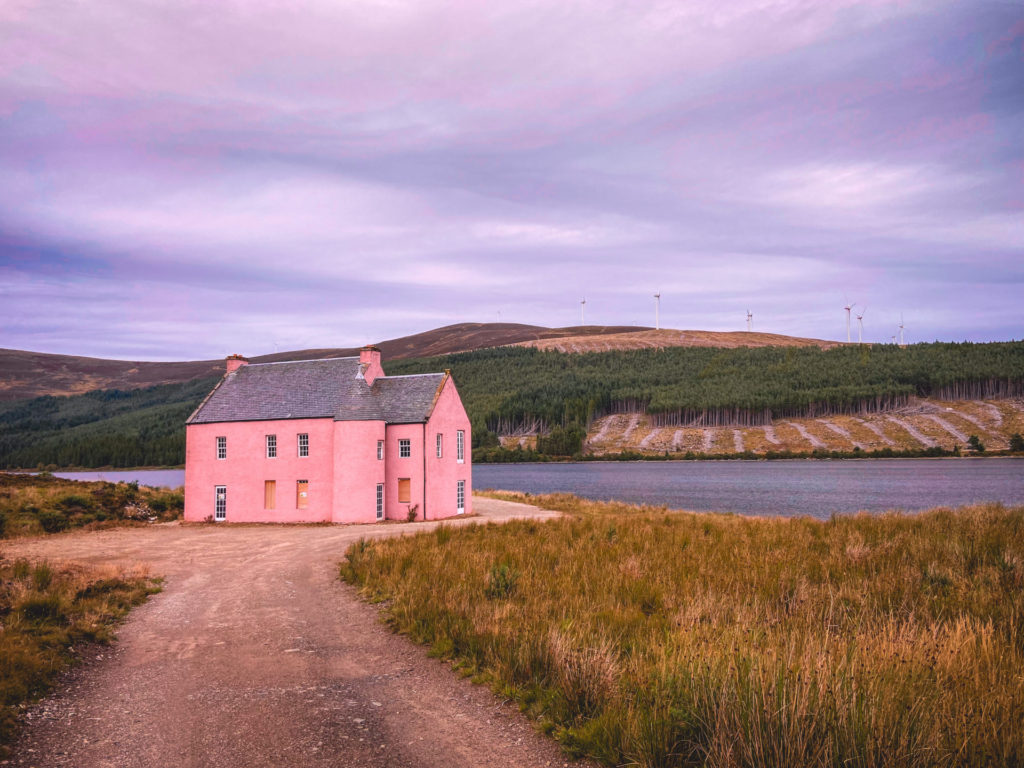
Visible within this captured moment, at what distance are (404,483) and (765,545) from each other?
83.6 ft

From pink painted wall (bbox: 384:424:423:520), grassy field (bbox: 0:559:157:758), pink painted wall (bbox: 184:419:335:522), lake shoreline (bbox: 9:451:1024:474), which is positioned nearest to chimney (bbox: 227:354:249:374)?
pink painted wall (bbox: 184:419:335:522)

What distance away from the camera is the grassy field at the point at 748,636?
5578mm

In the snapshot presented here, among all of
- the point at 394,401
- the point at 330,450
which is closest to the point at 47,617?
the point at 330,450

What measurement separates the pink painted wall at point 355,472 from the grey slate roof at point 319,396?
29.9 inches

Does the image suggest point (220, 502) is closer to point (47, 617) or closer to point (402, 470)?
point (402, 470)

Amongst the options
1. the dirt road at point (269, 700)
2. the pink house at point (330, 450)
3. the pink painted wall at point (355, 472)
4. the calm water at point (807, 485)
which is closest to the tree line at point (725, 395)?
the calm water at point (807, 485)

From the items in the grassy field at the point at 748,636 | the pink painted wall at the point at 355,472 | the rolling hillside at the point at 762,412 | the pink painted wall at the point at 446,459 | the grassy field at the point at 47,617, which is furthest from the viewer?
the rolling hillside at the point at 762,412

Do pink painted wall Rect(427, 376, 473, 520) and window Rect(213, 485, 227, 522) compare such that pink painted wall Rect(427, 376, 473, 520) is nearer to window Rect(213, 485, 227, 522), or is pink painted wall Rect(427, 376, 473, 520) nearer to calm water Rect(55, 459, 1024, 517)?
window Rect(213, 485, 227, 522)

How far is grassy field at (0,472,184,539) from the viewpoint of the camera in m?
31.5

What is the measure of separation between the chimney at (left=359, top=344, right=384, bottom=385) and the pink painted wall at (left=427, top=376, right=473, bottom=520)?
4.91m

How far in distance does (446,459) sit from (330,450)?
7.05 m

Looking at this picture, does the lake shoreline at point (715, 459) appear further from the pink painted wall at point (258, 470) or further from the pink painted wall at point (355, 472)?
the pink painted wall at point (355, 472)

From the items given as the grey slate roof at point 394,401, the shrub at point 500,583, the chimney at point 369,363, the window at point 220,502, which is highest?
the chimney at point 369,363

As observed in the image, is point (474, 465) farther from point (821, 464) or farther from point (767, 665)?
point (767, 665)
